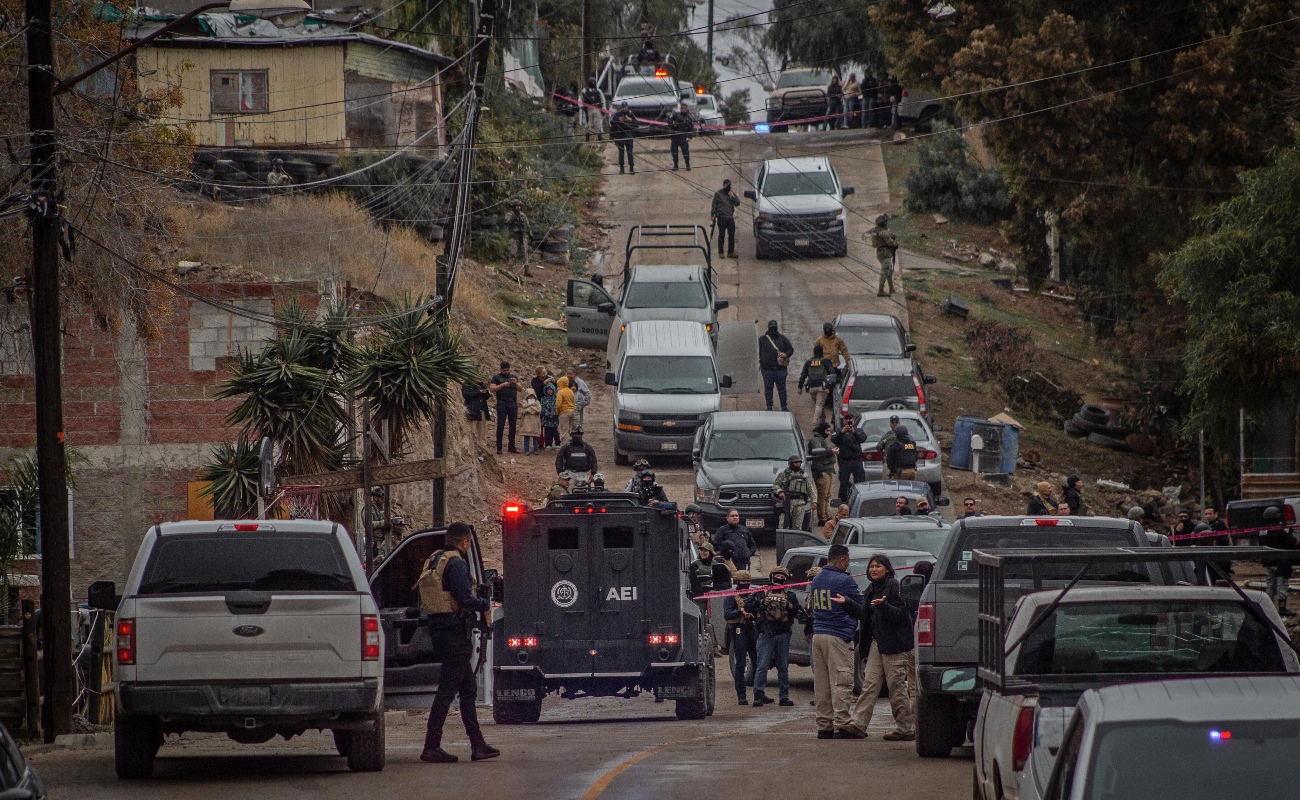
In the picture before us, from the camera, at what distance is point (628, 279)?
3625 cm

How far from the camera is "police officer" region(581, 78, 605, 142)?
55269 millimetres

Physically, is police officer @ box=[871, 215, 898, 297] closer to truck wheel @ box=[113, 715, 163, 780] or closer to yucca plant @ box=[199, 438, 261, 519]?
yucca plant @ box=[199, 438, 261, 519]

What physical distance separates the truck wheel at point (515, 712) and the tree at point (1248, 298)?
14852 mm

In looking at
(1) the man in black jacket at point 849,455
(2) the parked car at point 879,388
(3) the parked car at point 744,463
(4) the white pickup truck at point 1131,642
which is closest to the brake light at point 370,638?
(4) the white pickup truck at point 1131,642

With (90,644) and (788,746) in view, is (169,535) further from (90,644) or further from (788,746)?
(90,644)

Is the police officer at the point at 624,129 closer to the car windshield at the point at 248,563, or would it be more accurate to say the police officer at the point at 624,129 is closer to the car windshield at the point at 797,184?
the car windshield at the point at 797,184

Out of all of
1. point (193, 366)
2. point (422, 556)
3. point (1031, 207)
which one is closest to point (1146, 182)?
point (1031, 207)

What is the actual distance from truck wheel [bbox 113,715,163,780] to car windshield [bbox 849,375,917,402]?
22.0 meters

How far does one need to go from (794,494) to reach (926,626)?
44.5 ft

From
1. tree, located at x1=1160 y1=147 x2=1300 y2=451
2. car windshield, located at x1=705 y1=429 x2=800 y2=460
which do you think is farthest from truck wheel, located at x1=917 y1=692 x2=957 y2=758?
tree, located at x1=1160 y1=147 x2=1300 y2=451

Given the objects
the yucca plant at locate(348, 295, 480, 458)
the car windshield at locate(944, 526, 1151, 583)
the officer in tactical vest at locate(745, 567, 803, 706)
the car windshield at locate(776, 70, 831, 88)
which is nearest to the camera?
the car windshield at locate(944, 526, 1151, 583)

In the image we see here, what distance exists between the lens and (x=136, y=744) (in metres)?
11.1

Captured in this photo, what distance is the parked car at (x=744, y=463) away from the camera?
26078 mm

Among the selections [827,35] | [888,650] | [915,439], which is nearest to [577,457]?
[915,439]
